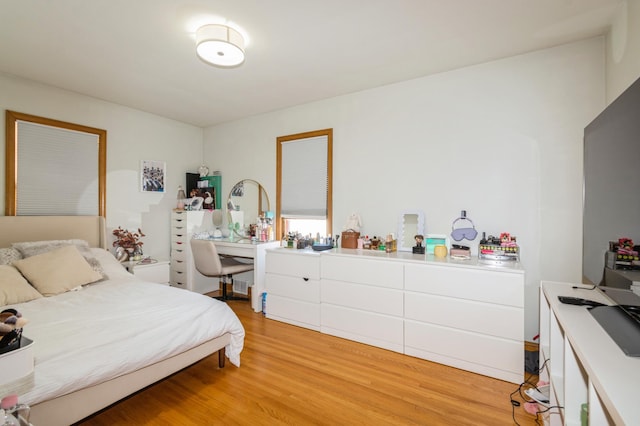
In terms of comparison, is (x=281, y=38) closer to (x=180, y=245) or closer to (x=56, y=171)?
(x=56, y=171)

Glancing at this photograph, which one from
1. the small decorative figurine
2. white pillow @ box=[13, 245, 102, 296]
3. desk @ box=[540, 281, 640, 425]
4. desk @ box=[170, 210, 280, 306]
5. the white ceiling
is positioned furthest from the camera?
desk @ box=[170, 210, 280, 306]

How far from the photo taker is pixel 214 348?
2.18 metres

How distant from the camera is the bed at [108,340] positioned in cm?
137

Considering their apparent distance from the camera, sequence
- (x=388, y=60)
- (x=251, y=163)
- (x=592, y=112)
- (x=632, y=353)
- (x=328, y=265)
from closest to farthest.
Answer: (x=632, y=353)
(x=592, y=112)
(x=388, y=60)
(x=328, y=265)
(x=251, y=163)

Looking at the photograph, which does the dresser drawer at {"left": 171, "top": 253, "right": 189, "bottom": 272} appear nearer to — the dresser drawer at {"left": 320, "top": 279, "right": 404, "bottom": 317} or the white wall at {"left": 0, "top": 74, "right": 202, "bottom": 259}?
the white wall at {"left": 0, "top": 74, "right": 202, "bottom": 259}

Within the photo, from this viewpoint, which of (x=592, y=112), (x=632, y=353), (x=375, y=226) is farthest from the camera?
(x=375, y=226)

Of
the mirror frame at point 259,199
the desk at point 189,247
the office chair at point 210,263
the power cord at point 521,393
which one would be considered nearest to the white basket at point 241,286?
the desk at point 189,247

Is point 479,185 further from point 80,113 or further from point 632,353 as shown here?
point 80,113

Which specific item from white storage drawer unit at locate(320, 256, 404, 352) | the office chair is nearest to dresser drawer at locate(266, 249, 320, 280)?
white storage drawer unit at locate(320, 256, 404, 352)

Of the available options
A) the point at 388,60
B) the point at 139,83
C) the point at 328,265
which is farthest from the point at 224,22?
the point at 328,265

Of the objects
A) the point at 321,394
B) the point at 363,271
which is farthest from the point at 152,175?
the point at 321,394

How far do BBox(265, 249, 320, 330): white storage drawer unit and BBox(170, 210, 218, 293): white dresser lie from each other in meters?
1.40

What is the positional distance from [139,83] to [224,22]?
1.62m

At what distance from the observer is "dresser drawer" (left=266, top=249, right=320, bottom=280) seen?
10.1 ft
